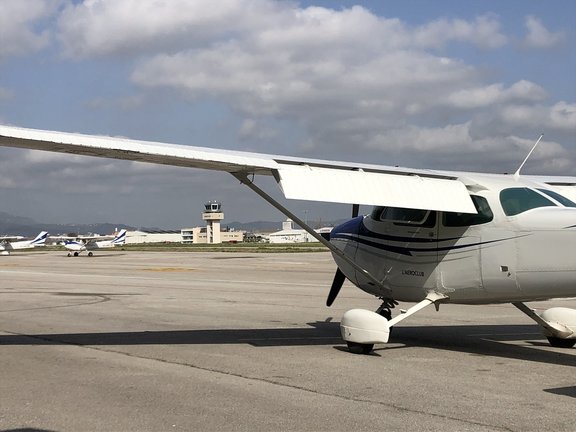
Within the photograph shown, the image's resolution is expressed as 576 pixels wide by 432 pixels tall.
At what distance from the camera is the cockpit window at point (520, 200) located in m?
8.89

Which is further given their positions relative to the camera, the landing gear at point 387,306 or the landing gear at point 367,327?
the landing gear at point 387,306

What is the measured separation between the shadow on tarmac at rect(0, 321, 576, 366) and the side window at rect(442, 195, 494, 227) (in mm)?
1901

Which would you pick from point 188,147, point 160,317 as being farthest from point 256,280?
point 188,147

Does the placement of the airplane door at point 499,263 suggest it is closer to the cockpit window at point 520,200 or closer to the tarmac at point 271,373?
the cockpit window at point 520,200

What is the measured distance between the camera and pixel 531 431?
556cm

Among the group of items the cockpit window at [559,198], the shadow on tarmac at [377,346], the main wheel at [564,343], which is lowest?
the shadow on tarmac at [377,346]

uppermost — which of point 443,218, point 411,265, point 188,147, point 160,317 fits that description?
point 188,147

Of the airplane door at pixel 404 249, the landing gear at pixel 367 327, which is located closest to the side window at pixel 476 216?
the airplane door at pixel 404 249

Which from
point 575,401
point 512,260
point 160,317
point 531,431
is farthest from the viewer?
point 160,317

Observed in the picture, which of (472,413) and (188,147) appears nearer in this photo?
(472,413)

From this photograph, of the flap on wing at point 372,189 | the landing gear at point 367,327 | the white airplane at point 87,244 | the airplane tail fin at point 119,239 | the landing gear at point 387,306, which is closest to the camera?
the flap on wing at point 372,189

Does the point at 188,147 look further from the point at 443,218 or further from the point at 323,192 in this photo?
the point at 443,218

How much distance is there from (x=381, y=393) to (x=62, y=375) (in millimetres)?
3752

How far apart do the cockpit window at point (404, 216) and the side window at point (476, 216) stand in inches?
12.7
